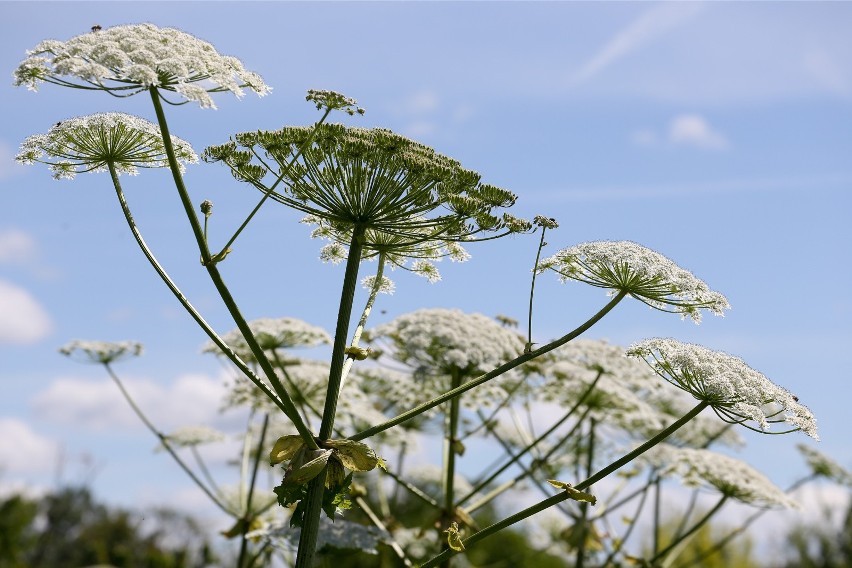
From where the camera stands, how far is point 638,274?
5.39 m

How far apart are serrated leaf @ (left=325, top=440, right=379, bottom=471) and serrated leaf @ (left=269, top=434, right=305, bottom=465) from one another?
165 millimetres

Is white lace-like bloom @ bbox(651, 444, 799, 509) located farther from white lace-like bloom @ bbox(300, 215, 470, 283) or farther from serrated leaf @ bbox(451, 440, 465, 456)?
white lace-like bloom @ bbox(300, 215, 470, 283)

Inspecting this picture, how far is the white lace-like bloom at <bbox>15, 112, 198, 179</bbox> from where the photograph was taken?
577 centimetres

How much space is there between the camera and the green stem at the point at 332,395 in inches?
195

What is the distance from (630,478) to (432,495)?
535cm

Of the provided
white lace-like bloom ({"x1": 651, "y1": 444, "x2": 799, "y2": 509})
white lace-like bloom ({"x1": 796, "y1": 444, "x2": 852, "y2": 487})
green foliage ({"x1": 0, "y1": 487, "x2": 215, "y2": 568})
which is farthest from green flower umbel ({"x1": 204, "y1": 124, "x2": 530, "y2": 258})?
green foliage ({"x1": 0, "y1": 487, "x2": 215, "y2": 568})

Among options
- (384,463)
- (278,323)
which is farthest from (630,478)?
(384,463)

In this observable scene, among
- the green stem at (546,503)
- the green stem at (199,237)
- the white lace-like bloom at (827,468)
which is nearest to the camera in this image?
the green stem at (199,237)

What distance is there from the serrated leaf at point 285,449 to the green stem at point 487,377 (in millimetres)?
300

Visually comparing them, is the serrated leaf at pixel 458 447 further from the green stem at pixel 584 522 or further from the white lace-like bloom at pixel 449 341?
the green stem at pixel 584 522

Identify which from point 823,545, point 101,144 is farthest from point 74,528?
point 101,144

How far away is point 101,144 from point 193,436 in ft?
18.0

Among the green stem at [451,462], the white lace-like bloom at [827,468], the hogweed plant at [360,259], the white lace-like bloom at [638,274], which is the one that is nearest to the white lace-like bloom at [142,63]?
the hogweed plant at [360,259]

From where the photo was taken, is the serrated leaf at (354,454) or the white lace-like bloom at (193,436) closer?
the serrated leaf at (354,454)
